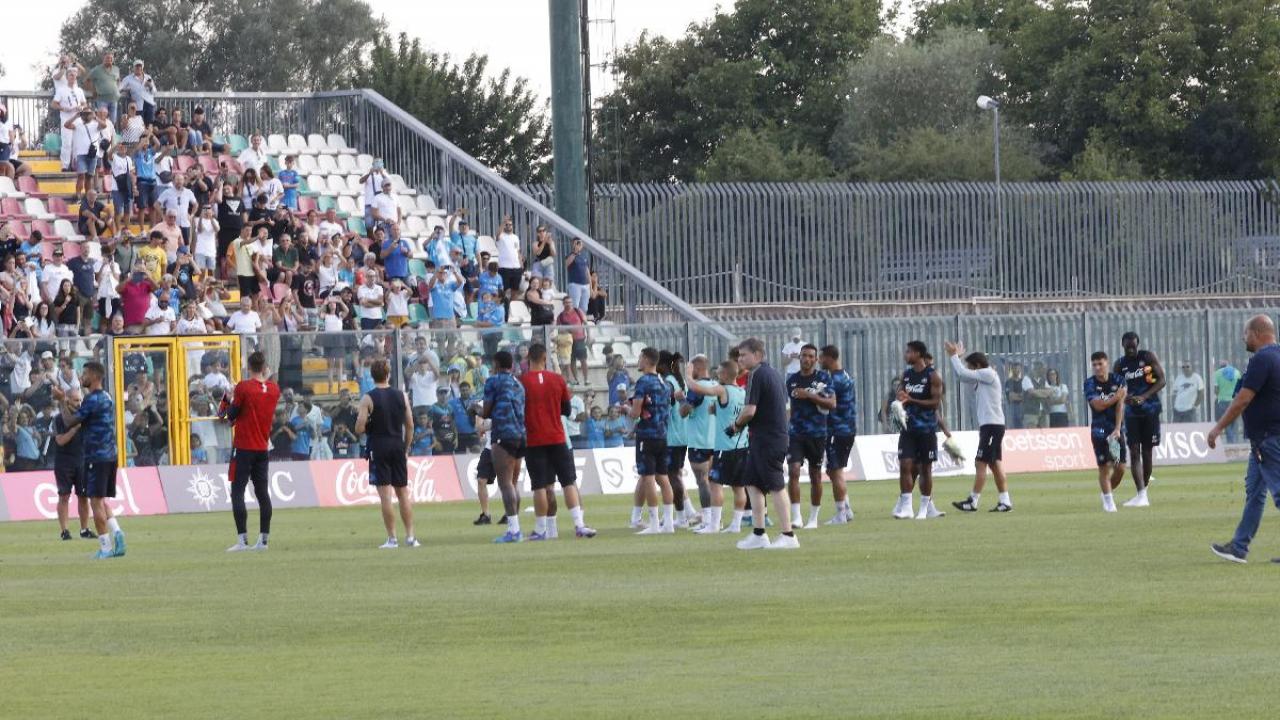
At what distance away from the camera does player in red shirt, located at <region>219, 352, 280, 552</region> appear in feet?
80.9

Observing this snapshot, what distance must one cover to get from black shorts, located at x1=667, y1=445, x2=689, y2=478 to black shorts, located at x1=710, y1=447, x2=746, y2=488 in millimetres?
1642

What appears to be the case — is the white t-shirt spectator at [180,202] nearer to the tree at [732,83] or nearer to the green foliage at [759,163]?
the green foliage at [759,163]

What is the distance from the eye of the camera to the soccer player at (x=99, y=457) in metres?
24.1

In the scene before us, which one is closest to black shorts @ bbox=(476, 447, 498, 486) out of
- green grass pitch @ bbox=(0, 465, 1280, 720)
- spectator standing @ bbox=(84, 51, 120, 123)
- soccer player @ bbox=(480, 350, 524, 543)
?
soccer player @ bbox=(480, 350, 524, 543)

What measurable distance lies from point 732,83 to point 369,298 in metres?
52.4

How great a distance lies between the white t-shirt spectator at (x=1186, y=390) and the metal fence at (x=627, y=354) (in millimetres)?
111

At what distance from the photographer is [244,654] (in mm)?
14508

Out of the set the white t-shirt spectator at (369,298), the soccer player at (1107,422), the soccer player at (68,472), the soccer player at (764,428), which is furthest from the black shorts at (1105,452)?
the white t-shirt spectator at (369,298)

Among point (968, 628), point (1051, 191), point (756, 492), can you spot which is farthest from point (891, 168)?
point (968, 628)

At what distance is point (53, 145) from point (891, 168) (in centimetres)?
4159

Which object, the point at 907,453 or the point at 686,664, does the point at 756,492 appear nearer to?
the point at 907,453

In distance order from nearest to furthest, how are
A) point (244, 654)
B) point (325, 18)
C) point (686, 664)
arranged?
point (686, 664) → point (244, 654) → point (325, 18)

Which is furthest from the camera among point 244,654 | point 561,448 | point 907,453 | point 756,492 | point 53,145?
point 53,145

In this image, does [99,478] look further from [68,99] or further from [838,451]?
[68,99]
